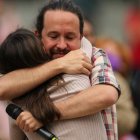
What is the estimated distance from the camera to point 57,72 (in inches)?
167

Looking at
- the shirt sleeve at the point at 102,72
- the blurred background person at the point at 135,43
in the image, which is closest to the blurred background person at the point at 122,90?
the blurred background person at the point at 135,43

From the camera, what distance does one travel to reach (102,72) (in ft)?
14.1

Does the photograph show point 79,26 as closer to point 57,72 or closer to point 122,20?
point 57,72

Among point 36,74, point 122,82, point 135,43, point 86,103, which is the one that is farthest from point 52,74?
point 135,43

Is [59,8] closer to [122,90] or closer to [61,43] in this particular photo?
[61,43]

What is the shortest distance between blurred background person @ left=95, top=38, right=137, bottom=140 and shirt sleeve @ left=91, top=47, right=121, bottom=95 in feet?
6.46

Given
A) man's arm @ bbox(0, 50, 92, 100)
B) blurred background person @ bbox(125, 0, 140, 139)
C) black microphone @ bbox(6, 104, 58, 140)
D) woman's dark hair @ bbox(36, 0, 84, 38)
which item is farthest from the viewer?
blurred background person @ bbox(125, 0, 140, 139)

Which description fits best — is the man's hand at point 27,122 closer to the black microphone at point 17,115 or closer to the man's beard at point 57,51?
the black microphone at point 17,115

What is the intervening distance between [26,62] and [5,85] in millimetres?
179

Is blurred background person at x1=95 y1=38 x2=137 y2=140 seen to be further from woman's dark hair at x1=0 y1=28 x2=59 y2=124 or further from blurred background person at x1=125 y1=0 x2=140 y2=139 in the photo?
woman's dark hair at x1=0 y1=28 x2=59 y2=124

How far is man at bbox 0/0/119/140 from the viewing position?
13.7ft

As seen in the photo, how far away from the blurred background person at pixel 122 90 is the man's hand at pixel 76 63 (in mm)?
2059

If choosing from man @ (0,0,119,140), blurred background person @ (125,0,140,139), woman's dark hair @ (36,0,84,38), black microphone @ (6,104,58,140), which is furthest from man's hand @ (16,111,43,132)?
blurred background person @ (125,0,140,139)

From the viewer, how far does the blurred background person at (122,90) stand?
6.39 metres
